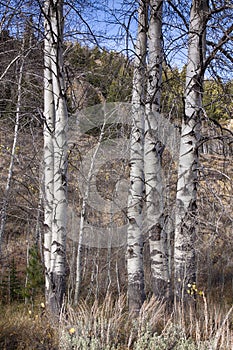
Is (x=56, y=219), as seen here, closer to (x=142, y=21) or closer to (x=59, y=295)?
(x=59, y=295)

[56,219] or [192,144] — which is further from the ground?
[192,144]

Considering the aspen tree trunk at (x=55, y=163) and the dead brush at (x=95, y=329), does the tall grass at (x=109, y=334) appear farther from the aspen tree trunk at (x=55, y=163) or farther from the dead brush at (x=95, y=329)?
the aspen tree trunk at (x=55, y=163)

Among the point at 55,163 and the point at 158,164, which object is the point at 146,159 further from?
the point at 55,163

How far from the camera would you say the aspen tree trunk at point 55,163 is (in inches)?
151

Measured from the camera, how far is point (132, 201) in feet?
14.7

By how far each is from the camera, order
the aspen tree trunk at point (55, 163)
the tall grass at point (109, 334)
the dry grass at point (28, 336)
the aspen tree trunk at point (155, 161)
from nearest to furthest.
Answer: the tall grass at point (109, 334) → the dry grass at point (28, 336) → the aspen tree trunk at point (55, 163) → the aspen tree trunk at point (155, 161)

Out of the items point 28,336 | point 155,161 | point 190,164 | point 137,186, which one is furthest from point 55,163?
point 28,336

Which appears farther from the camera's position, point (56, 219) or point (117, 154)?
point (117, 154)

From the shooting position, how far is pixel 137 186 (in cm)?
450

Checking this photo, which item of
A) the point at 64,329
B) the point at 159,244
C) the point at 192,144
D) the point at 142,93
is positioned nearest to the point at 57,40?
the point at 142,93

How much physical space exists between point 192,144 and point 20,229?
12.8 metres

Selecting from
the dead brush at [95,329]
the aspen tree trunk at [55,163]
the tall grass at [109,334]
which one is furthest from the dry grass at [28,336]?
the aspen tree trunk at [55,163]

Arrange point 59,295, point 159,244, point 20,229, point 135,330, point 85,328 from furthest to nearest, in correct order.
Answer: point 20,229 → point 159,244 → point 59,295 → point 135,330 → point 85,328

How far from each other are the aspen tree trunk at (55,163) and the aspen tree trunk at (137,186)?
93 centimetres
